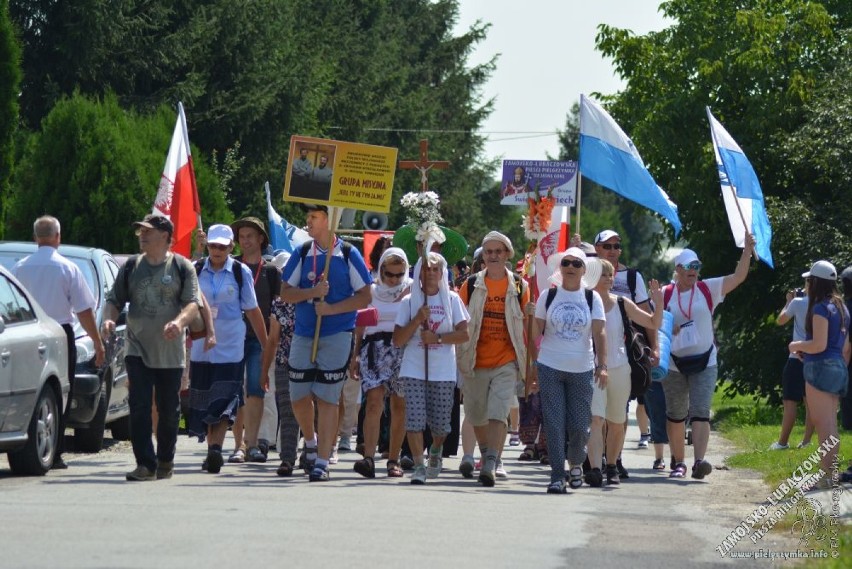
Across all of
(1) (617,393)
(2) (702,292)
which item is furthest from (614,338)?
(2) (702,292)

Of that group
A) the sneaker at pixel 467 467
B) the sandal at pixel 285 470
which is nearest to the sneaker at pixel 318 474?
the sandal at pixel 285 470

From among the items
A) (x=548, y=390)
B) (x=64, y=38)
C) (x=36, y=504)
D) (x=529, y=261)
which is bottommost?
(x=36, y=504)

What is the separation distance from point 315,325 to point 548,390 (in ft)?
5.81

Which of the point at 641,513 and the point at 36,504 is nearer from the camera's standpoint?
the point at 36,504

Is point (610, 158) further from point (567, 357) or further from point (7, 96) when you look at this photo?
point (7, 96)

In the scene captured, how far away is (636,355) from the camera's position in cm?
1466

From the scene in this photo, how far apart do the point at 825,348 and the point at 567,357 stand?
199 cm

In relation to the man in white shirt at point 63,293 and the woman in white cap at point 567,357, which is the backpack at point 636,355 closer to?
the woman in white cap at point 567,357

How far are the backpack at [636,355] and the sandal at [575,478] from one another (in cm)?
138

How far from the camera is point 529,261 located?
1630 centimetres

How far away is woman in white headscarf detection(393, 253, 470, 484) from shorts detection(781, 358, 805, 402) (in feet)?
21.4

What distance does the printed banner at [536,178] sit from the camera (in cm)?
1745

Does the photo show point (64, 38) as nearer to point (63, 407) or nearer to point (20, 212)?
point (20, 212)

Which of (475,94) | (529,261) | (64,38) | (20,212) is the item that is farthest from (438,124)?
(529,261)
